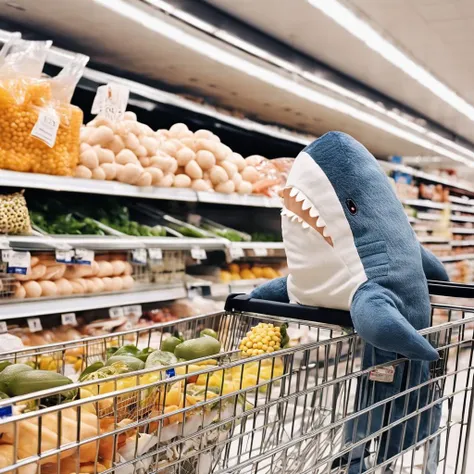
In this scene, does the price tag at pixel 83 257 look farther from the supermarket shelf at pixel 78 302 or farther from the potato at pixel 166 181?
the potato at pixel 166 181

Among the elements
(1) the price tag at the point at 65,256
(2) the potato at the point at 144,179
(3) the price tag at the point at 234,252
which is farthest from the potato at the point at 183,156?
(1) the price tag at the point at 65,256

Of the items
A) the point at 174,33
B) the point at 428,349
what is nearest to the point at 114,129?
the point at 174,33

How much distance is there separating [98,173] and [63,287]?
583 mm

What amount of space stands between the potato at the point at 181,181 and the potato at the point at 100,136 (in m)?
0.49

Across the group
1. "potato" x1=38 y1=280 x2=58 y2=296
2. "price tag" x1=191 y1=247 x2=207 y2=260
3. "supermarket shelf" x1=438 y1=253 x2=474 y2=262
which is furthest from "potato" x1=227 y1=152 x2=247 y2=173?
"supermarket shelf" x1=438 y1=253 x2=474 y2=262

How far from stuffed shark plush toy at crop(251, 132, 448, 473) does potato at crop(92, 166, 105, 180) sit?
5.88ft

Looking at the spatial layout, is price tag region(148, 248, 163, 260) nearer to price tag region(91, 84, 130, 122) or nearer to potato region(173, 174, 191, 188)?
potato region(173, 174, 191, 188)

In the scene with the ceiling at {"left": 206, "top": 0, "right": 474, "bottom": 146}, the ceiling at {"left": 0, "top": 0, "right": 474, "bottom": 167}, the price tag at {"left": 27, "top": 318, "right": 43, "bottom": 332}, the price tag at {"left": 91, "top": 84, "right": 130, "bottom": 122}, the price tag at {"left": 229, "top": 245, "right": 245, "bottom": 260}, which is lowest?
the price tag at {"left": 27, "top": 318, "right": 43, "bottom": 332}

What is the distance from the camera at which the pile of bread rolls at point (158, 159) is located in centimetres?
302

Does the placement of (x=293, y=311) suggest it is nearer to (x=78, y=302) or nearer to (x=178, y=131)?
(x=78, y=302)

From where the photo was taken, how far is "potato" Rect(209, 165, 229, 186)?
12.0 feet

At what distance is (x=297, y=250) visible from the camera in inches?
50.8

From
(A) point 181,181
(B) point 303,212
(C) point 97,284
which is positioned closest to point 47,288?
(C) point 97,284

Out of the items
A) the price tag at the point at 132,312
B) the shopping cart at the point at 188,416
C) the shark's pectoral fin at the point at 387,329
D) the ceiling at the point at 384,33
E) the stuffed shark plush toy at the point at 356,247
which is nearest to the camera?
the shopping cart at the point at 188,416
